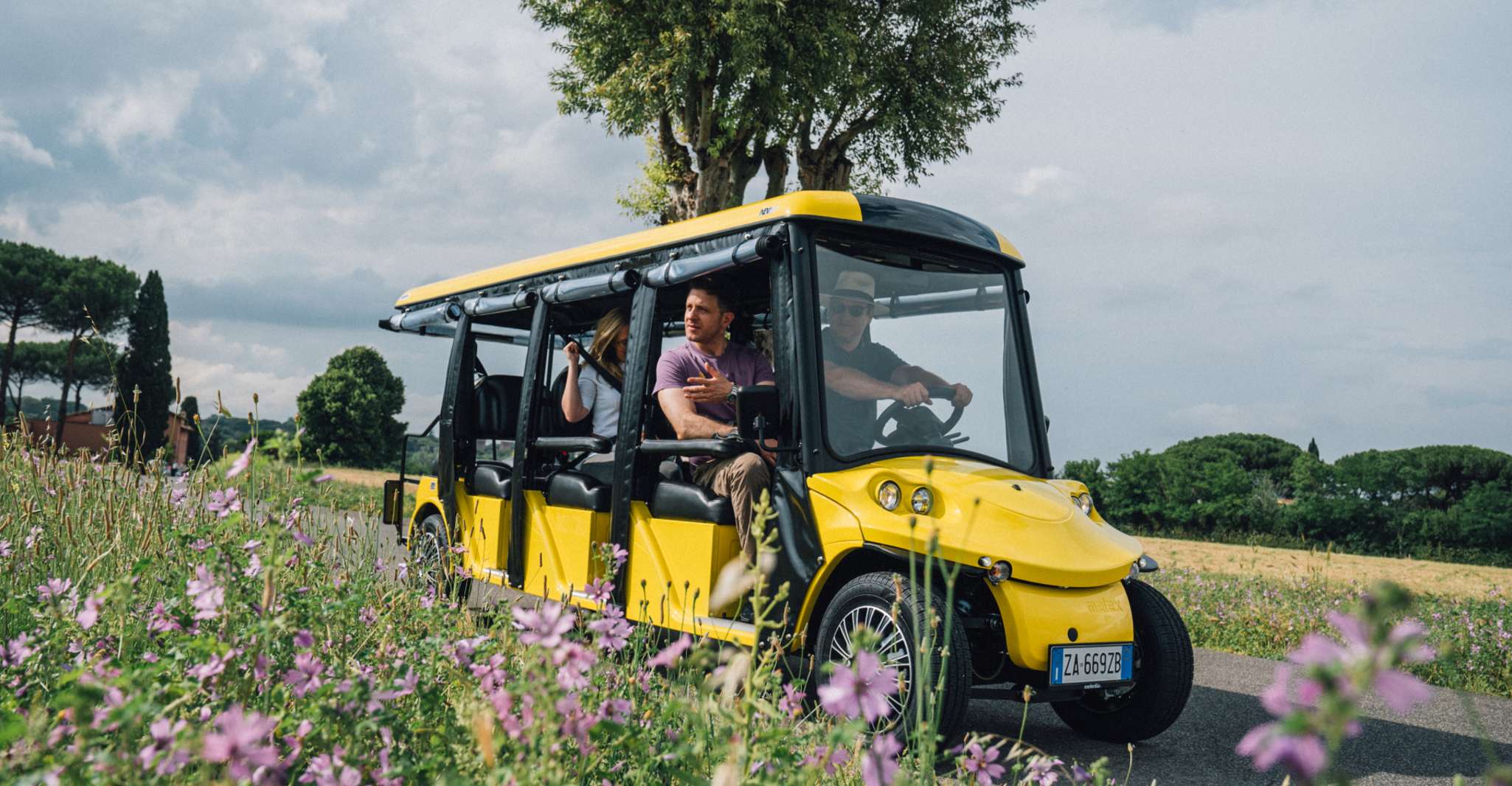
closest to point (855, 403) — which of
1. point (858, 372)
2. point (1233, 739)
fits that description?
point (858, 372)

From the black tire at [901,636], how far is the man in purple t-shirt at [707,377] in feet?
2.57

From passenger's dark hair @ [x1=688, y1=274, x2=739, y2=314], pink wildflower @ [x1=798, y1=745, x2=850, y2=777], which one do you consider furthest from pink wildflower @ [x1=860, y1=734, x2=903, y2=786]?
passenger's dark hair @ [x1=688, y1=274, x2=739, y2=314]

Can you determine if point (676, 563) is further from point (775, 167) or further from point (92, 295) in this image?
point (92, 295)

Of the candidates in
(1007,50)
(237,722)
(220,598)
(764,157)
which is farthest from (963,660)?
(1007,50)

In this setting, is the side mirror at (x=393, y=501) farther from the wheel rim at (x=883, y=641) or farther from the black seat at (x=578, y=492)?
the wheel rim at (x=883, y=641)

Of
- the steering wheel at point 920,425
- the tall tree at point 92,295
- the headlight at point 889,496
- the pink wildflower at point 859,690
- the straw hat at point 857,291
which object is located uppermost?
the tall tree at point 92,295

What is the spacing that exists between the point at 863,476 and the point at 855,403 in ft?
1.67

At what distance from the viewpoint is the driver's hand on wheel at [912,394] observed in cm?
552

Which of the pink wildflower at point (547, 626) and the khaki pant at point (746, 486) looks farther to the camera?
the khaki pant at point (746, 486)

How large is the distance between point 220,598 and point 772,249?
3.58 meters

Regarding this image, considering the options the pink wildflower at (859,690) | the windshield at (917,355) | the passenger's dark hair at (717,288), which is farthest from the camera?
the passenger's dark hair at (717,288)

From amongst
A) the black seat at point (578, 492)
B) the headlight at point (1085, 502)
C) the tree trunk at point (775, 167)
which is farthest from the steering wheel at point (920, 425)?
the tree trunk at point (775, 167)

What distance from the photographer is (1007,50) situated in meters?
21.2

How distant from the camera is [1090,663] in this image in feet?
15.2
